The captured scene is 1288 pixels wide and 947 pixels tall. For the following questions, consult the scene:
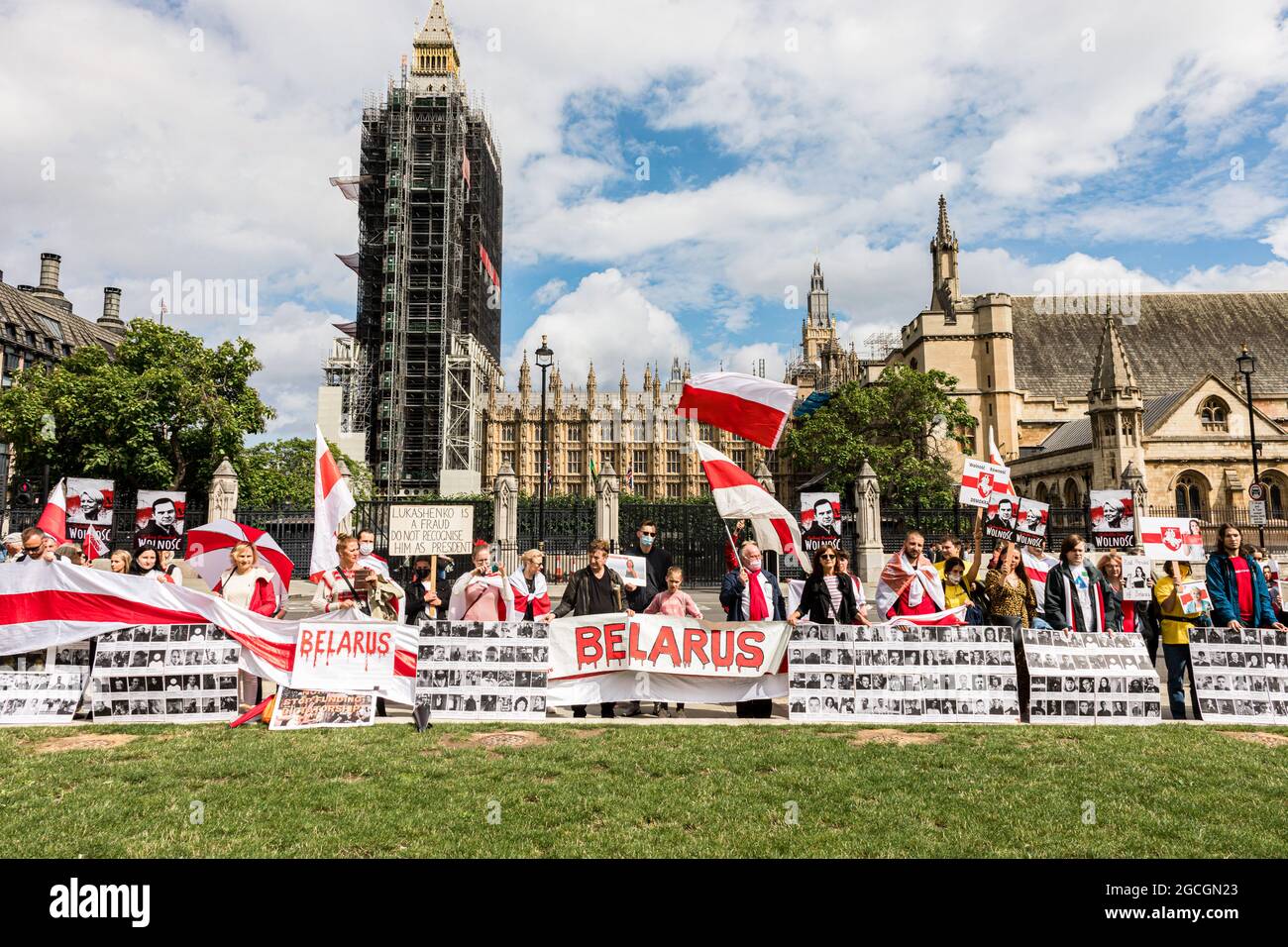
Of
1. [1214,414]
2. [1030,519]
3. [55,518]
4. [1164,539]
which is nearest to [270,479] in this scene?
[55,518]

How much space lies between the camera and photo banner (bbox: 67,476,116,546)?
1806 cm

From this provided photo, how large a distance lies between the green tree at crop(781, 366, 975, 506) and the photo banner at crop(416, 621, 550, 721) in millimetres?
34656

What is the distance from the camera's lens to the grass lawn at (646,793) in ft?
14.1

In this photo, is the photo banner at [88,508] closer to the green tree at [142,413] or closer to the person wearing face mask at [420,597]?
the person wearing face mask at [420,597]

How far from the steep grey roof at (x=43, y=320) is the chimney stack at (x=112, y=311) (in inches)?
240

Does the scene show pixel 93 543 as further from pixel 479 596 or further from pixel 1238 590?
pixel 1238 590

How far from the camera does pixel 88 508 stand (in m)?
18.4

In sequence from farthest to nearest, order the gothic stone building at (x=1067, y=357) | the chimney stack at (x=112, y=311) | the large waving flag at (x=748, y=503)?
the chimney stack at (x=112, y=311)
the gothic stone building at (x=1067, y=357)
the large waving flag at (x=748, y=503)

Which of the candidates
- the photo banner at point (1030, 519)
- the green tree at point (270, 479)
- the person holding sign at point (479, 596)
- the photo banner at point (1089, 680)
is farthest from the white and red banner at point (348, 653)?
the green tree at point (270, 479)

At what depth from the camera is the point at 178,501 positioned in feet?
63.6

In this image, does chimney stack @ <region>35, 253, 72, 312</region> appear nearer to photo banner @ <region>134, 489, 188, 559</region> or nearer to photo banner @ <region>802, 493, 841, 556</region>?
photo banner @ <region>134, 489, 188, 559</region>

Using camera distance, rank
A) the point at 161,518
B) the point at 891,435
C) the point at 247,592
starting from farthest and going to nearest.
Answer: the point at 891,435 → the point at 161,518 → the point at 247,592

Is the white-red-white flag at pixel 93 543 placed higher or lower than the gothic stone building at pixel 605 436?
lower

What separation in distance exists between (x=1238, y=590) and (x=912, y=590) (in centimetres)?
339
